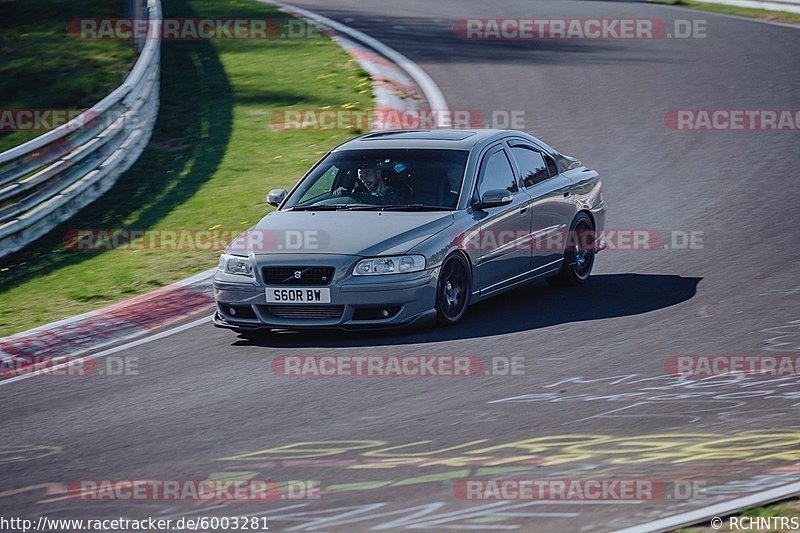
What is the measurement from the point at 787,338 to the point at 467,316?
273 cm

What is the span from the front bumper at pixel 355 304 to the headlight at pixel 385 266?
40mm

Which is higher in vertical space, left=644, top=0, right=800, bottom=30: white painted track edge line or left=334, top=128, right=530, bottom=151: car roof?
left=644, top=0, right=800, bottom=30: white painted track edge line

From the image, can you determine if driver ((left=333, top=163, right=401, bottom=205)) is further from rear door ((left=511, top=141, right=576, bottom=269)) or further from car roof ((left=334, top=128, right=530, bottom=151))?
rear door ((left=511, top=141, right=576, bottom=269))

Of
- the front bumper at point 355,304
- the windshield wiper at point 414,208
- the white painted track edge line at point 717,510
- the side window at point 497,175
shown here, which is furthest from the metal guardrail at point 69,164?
the white painted track edge line at point 717,510

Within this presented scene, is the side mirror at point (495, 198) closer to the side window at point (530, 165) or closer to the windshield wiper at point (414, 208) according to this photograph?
the windshield wiper at point (414, 208)

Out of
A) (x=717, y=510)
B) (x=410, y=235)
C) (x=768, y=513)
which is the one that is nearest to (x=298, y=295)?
(x=410, y=235)

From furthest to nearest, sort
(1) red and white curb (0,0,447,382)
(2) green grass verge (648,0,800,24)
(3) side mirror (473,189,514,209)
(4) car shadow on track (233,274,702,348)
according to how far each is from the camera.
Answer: (2) green grass verge (648,0,800,24)
(3) side mirror (473,189,514,209)
(1) red and white curb (0,0,447,382)
(4) car shadow on track (233,274,702,348)

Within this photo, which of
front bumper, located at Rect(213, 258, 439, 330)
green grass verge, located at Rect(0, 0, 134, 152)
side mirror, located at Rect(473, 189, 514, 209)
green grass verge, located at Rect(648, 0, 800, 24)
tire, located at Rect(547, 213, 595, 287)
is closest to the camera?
front bumper, located at Rect(213, 258, 439, 330)

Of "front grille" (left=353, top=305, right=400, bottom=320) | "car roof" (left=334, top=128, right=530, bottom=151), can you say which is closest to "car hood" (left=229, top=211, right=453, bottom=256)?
"front grille" (left=353, top=305, right=400, bottom=320)

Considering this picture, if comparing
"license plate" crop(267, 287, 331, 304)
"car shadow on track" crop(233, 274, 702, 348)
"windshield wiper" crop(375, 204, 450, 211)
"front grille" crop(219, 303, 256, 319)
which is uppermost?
"windshield wiper" crop(375, 204, 450, 211)

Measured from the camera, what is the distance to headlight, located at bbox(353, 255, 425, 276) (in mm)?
10180

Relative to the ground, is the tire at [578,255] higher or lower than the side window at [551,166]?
lower

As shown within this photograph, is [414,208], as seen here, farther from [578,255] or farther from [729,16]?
[729,16]

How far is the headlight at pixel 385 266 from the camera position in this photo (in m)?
10.2
